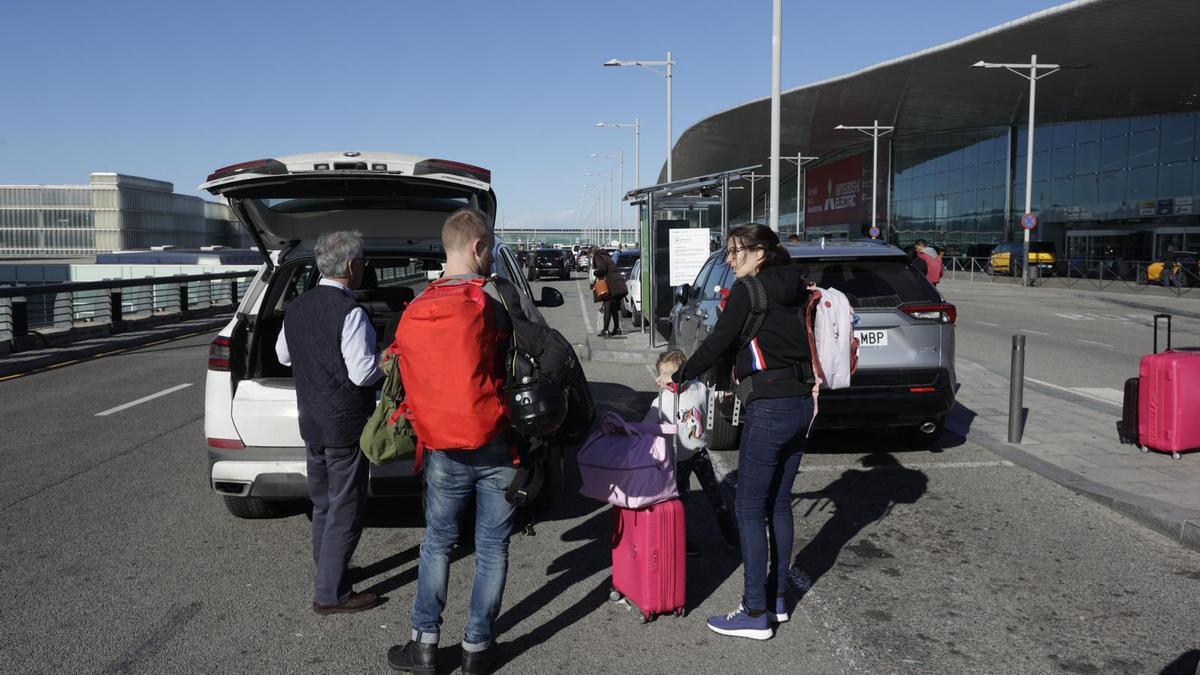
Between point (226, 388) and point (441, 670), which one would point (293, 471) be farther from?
point (441, 670)

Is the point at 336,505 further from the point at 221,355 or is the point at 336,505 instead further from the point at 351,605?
the point at 221,355

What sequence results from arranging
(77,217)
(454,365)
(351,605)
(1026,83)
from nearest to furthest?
(454,365)
(351,605)
(1026,83)
(77,217)

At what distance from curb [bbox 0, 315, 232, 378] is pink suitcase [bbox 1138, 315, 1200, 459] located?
45.9 feet

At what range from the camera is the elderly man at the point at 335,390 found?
4289mm

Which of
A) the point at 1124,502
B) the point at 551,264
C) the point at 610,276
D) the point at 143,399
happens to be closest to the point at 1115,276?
the point at 551,264

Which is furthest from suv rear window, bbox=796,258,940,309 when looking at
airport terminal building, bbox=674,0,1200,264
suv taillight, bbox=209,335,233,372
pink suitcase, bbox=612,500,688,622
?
airport terminal building, bbox=674,0,1200,264

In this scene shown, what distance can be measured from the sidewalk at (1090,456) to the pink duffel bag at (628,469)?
324 cm

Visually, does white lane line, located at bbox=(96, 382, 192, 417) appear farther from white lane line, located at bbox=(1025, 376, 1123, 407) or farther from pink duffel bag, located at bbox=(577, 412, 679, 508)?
white lane line, located at bbox=(1025, 376, 1123, 407)

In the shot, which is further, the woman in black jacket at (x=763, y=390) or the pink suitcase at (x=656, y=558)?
the pink suitcase at (x=656, y=558)

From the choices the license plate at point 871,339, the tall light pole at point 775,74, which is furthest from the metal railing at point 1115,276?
the license plate at point 871,339

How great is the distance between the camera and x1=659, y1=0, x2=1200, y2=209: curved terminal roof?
41.6 metres

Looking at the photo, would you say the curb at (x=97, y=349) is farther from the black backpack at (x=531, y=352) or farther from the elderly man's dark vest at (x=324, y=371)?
the black backpack at (x=531, y=352)

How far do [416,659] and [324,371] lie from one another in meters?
1.29

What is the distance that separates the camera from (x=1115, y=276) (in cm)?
3797
